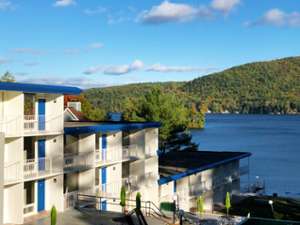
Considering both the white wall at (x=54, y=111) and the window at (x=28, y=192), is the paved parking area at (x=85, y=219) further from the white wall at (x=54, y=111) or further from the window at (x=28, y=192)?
the white wall at (x=54, y=111)

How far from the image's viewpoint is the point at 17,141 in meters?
24.6

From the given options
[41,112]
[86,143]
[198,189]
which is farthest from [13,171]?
[198,189]

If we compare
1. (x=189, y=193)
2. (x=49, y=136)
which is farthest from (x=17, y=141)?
(x=189, y=193)

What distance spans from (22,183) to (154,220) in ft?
22.1

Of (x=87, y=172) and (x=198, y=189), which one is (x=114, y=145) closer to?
(x=87, y=172)

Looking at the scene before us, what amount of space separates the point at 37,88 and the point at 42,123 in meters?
2.10

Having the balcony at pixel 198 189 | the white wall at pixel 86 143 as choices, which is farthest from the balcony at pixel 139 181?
the balcony at pixel 198 189

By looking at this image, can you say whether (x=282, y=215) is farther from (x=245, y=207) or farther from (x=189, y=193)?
(x=189, y=193)

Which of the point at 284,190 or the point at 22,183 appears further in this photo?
the point at 284,190

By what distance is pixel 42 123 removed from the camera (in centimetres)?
2641

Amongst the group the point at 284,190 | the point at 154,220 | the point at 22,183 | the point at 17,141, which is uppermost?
the point at 17,141

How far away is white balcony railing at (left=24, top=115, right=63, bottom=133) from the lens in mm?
25578

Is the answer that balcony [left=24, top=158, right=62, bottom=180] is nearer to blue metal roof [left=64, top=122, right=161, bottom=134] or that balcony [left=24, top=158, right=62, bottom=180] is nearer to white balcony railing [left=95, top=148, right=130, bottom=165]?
blue metal roof [left=64, top=122, right=161, bottom=134]

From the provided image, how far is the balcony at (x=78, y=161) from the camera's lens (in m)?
28.1
